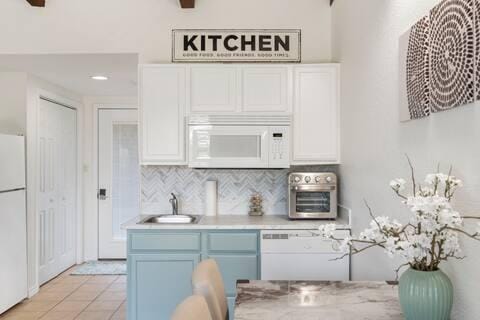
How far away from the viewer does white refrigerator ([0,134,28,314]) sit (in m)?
3.63

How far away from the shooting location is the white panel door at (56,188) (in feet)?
15.0

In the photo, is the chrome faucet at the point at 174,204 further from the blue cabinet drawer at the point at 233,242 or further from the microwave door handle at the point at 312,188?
the microwave door handle at the point at 312,188

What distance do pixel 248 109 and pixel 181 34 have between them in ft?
3.07

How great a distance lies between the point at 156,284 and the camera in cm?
308

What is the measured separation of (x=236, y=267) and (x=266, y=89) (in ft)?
4.62

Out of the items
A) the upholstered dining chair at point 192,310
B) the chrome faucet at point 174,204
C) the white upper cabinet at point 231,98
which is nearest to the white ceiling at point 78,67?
the white upper cabinet at point 231,98

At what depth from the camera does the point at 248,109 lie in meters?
3.35

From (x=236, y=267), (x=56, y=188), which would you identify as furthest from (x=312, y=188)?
(x=56, y=188)

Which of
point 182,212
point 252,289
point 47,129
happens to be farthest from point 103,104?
point 252,289

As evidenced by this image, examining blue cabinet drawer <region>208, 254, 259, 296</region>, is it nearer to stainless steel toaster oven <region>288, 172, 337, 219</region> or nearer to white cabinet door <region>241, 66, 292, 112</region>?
stainless steel toaster oven <region>288, 172, 337, 219</region>

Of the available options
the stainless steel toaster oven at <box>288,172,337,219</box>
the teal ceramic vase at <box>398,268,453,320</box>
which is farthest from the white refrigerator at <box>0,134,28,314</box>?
the teal ceramic vase at <box>398,268,453,320</box>

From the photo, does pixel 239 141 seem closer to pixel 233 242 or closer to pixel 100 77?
pixel 233 242

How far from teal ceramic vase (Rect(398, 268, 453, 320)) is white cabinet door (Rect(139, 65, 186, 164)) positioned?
7.44ft

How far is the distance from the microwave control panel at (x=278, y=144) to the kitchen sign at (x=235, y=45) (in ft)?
2.38
